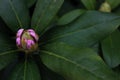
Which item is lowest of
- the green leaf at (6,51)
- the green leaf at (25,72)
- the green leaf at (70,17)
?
the green leaf at (25,72)

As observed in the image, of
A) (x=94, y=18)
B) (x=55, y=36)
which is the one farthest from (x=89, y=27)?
(x=55, y=36)

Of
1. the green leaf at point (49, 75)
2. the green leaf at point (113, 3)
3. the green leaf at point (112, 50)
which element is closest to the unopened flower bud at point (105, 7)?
the green leaf at point (113, 3)

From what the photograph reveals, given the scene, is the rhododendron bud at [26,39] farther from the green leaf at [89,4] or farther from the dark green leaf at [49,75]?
the green leaf at [89,4]

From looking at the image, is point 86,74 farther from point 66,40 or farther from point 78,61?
point 66,40

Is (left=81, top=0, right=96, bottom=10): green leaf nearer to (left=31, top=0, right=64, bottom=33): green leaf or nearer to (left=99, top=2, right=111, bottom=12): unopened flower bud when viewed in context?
(left=99, top=2, right=111, bottom=12): unopened flower bud

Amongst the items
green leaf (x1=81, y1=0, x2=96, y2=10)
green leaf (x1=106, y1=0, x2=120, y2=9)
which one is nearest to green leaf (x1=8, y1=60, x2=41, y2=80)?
green leaf (x1=81, y1=0, x2=96, y2=10)

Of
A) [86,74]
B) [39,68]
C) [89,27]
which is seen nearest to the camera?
[86,74]

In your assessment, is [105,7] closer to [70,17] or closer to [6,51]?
[70,17]

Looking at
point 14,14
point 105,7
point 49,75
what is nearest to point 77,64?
point 49,75
